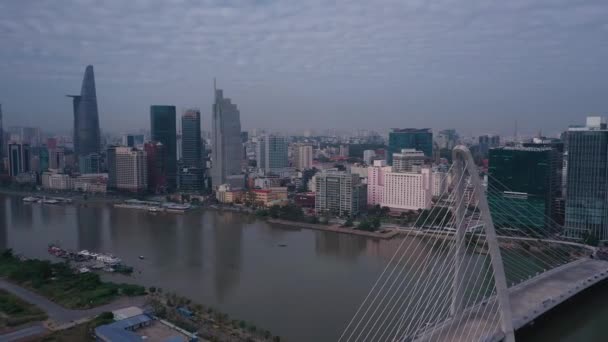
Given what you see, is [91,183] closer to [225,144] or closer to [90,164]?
[90,164]

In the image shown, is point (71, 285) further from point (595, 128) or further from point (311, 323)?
point (595, 128)

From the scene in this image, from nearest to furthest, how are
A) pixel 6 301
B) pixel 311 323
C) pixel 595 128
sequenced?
pixel 311 323 < pixel 6 301 < pixel 595 128

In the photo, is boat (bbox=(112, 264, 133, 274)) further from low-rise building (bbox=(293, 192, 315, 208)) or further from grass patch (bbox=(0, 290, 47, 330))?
low-rise building (bbox=(293, 192, 315, 208))

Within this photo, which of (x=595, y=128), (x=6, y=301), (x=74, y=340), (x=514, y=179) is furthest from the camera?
(x=514, y=179)

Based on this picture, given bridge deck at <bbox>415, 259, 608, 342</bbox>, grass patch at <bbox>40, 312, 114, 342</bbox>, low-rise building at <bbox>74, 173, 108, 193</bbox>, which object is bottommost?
grass patch at <bbox>40, 312, 114, 342</bbox>

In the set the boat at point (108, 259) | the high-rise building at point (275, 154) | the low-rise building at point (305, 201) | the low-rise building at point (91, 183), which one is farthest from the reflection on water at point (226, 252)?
the high-rise building at point (275, 154)

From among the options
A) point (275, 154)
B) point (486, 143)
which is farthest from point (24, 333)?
point (486, 143)

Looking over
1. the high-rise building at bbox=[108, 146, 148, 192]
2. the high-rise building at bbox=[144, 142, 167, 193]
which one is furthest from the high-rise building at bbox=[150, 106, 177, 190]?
the high-rise building at bbox=[108, 146, 148, 192]

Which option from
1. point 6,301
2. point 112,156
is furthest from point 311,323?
point 112,156
